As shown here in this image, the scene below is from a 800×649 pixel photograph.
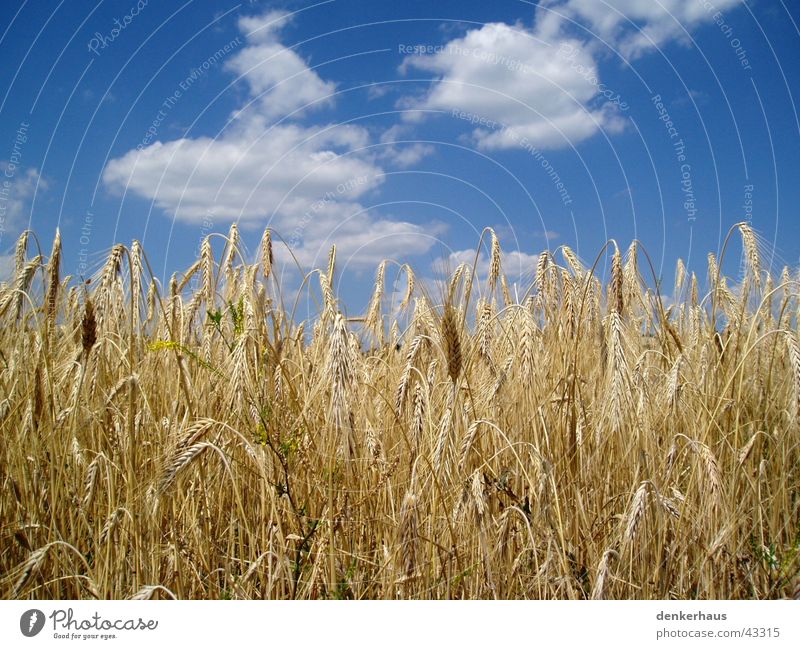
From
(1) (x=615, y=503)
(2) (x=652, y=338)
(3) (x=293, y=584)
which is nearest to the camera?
(3) (x=293, y=584)

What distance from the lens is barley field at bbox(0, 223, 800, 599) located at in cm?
202

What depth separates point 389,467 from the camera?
257 centimetres

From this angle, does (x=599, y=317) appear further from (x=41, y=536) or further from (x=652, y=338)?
(x=41, y=536)
